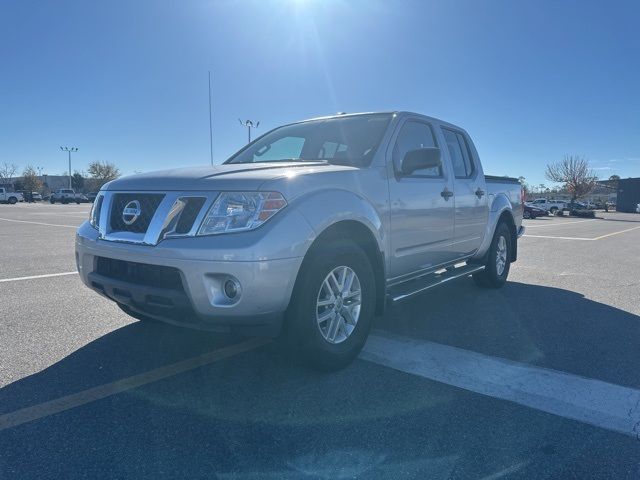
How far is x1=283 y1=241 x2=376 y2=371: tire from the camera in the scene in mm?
2941

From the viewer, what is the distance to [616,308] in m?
5.30

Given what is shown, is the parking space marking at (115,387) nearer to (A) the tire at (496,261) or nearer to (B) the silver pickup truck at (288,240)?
(B) the silver pickup truck at (288,240)

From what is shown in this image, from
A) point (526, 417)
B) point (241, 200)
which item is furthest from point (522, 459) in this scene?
point (241, 200)

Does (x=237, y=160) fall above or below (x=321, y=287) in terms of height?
above

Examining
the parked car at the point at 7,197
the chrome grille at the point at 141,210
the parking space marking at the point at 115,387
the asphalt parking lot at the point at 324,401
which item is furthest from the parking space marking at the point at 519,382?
the parked car at the point at 7,197

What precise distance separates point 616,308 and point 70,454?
218 inches

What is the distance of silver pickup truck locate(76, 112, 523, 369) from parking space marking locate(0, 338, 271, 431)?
0.45m

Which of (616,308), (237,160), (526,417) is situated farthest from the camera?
(616,308)

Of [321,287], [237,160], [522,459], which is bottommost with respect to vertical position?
[522,459]

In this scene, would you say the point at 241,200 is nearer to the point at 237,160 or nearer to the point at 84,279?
the point at 84,279

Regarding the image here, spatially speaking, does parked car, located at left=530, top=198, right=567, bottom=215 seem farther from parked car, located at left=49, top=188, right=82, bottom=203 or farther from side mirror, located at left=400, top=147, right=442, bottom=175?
parked car, located at left=49, top=188, right=82, bottom=203

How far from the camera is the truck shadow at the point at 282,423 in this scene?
2.18 m

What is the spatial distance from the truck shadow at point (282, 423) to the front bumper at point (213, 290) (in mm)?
482

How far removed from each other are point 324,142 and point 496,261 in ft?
10.4
